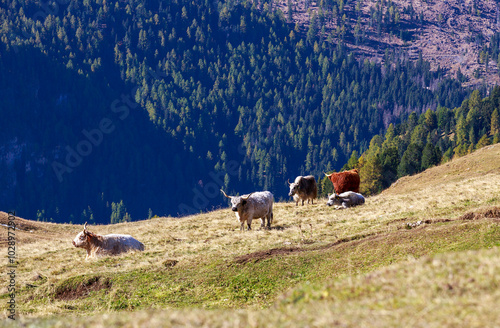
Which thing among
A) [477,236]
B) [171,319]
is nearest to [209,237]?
[477,236]

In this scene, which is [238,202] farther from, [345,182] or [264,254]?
[345,182]

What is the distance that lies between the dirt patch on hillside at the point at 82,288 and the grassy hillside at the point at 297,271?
0.06 metres

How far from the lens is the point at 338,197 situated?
3762 centimetres

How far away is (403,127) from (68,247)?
16444 centimetres

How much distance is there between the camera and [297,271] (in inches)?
773

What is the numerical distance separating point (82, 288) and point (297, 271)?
25.8ft

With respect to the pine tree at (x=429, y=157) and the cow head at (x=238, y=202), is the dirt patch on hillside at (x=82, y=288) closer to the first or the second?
the cow head at (x=238, y=202)

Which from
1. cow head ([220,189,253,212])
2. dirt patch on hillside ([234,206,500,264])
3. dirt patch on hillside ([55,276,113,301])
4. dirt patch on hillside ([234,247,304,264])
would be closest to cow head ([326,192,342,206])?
cow head ([220,189,253,212])

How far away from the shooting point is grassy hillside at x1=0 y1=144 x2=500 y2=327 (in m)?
9.30

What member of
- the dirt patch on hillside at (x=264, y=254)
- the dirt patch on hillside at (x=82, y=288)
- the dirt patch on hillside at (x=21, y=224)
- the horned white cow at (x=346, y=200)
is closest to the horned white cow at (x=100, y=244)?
the dirt patch on hillside at (x=82, y=288)

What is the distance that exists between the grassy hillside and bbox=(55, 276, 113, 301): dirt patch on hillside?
0.06m

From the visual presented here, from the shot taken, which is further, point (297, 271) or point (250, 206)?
point (250, 206)

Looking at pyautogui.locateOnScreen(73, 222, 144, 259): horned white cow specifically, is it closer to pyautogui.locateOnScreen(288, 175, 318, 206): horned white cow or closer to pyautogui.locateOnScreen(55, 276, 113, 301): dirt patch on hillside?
pyautogui.locateOnScreen(55, 276, 113, 301): dirt patch on hillside

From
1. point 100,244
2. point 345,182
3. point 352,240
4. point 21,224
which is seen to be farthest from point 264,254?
point 21,224
